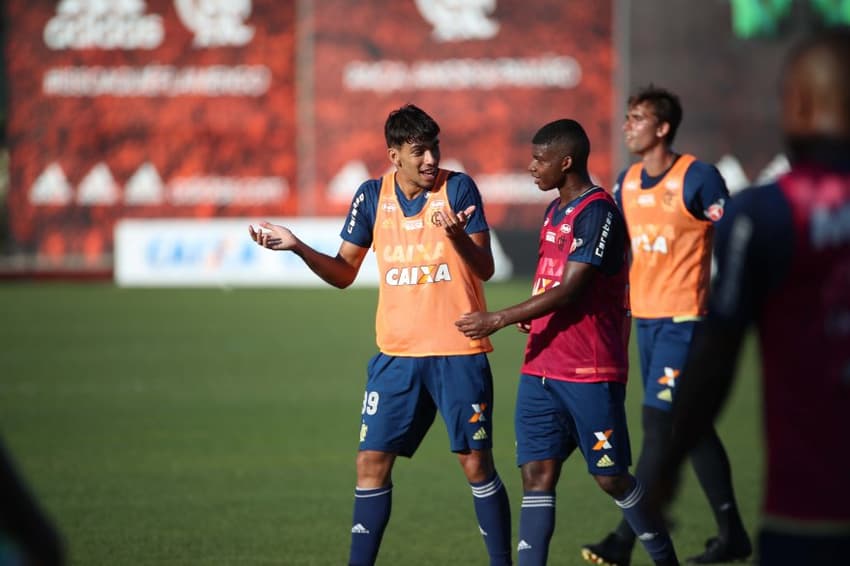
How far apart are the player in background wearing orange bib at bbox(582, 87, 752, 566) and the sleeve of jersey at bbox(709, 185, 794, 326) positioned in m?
4.11

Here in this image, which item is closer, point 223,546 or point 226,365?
point 223,546

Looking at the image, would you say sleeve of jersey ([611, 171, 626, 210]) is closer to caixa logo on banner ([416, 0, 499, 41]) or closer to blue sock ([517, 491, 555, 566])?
blue sock ([517, 491, 555, 566])

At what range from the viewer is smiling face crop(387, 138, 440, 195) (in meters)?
6.37

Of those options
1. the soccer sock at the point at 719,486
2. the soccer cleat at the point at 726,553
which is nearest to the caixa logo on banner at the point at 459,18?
the soccer sock at the point at 719,486

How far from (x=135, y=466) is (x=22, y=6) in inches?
816

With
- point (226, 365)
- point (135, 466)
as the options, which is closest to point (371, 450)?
point (135, 466)

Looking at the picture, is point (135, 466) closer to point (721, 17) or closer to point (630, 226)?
point (630, 226)

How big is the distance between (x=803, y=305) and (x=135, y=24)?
87.1 feet

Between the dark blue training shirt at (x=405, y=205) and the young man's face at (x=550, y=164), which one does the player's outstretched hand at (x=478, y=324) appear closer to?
the dark blue training shirt at (x=405, y=205)

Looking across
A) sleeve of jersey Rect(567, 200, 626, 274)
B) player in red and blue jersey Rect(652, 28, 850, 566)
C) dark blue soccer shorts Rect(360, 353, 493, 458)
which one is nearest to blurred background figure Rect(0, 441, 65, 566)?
player in red and blue jersey Rect(652, 28, 850, 566)

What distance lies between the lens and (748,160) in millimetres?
26516

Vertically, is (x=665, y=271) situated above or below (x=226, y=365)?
above

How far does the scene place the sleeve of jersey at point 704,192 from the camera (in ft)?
24.8

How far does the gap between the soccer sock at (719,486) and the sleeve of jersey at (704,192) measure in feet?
3.96
